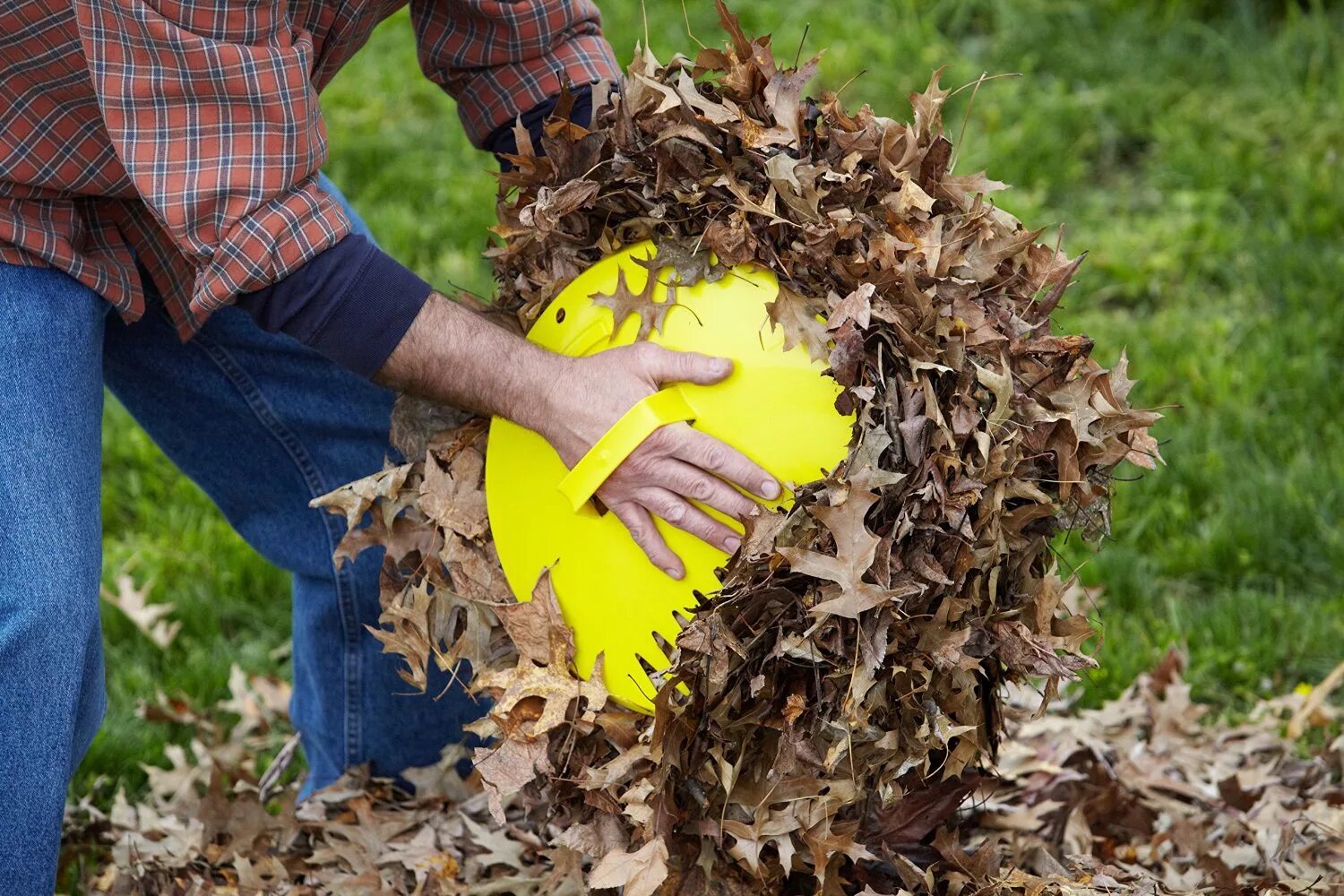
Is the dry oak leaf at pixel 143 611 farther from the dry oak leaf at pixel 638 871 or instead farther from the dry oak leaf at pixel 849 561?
the dry oak leaf at pixel 849 561

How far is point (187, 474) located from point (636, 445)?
1.32 metres

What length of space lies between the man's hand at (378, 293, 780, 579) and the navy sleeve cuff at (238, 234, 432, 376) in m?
0.04

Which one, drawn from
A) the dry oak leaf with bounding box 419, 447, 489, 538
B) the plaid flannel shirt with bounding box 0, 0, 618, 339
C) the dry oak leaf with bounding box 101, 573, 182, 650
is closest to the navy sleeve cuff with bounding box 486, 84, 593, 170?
the plaid flannel shirt with bounding box 0, 0, 618, 339

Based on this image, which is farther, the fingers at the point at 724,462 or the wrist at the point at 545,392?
the wrist at the point at 545,392

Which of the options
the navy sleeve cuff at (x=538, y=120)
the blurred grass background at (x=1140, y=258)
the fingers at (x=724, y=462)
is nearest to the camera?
the fingers at (x=724, y=462)

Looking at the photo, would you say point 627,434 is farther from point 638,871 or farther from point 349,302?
point 638,871

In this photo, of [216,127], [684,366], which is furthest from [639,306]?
[216,127]

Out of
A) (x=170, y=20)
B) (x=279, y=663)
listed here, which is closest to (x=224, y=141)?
(x=170, y=20)

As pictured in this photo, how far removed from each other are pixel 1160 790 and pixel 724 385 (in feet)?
5.20

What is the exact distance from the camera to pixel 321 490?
2947 millimetres

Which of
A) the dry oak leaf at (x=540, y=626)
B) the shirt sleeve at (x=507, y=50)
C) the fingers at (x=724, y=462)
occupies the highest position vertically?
the shirt sleeve at (x=507, y=50)

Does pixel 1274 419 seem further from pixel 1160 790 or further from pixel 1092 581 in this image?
pixel 1160 790

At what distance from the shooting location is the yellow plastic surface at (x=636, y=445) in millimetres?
2143

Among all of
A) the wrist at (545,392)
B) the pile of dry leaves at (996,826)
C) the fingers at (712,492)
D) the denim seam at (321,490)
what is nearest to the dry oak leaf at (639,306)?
the wrist at (545,392)
